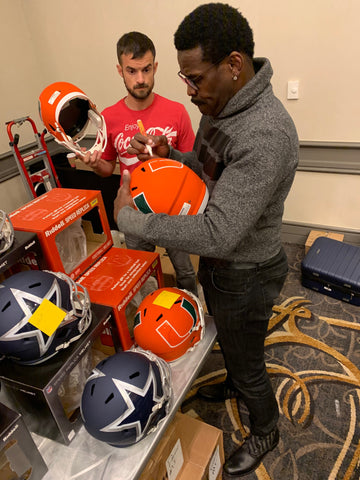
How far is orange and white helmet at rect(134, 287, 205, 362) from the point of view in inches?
43.3

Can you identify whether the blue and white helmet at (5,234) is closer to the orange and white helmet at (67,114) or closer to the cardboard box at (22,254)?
the cardboard box at (22,254)

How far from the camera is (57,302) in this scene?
3.03 ft

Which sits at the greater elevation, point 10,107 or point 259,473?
point 10,107

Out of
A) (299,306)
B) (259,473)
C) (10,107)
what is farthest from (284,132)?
(10,107)

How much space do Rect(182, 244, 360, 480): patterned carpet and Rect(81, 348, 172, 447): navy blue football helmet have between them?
853 mm

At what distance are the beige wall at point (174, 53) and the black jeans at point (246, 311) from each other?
5.49ft

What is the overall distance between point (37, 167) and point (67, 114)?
5.79 feet

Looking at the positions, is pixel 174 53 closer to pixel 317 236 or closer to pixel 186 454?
pixel 317 236

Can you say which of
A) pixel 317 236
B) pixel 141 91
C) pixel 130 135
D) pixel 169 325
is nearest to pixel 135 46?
pixel 141 91

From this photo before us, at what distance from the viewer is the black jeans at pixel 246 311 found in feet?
3.71

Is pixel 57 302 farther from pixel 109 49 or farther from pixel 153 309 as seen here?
pixel 109 49

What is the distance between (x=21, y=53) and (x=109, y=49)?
2.81 ft

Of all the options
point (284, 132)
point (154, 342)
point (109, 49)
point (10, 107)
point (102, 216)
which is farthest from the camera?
point (10, 107)

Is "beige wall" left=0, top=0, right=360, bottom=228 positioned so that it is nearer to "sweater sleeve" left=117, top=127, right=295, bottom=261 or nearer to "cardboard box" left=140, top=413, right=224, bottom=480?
"sweater sleeve" left=117, top=127, right=295, bottom=261
